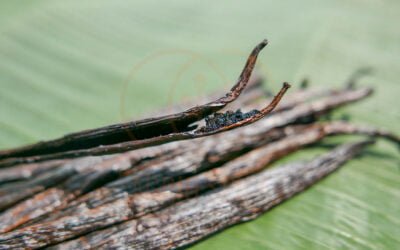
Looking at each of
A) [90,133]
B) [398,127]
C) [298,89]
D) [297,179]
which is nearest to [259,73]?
[298,89]

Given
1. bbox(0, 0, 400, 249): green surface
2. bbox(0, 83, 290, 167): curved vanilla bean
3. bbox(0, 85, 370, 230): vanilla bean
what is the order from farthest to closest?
bbox(0, 0, 400, 249): green surface
bbox(0, 85, 370, 230): vanilla bean
bbox(0, 83, 290, 167): curved vanilla bean

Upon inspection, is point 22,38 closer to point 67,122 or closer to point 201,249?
point 67,122

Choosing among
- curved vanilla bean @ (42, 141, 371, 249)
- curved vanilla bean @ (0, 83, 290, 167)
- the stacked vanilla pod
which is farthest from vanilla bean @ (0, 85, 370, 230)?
curved vanilla bean @ (0, 83, 290, 167)

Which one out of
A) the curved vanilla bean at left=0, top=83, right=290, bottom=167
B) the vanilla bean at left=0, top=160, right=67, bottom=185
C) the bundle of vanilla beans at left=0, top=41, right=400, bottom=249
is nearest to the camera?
the curved vanilla bean at left=0, top=83, right=290, bottom=167

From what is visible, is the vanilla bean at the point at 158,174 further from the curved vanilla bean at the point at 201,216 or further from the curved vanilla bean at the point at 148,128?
the curved vanilla bean at the point at 148,128

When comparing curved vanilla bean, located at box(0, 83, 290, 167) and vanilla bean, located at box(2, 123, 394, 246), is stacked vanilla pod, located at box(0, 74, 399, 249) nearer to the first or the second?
vanilla bean, located at box(2, 123, 394, 246)

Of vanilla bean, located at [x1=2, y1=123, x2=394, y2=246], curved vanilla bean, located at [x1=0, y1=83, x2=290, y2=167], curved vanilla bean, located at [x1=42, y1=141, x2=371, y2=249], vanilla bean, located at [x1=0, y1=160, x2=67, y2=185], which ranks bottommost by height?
curved vanilla bean, located at [x1=42, y1=141, x2=371, y2=249]

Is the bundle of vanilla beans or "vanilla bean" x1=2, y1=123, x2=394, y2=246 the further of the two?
"vanilla bean" x1=2, y1=123, x2=394, y2=246
